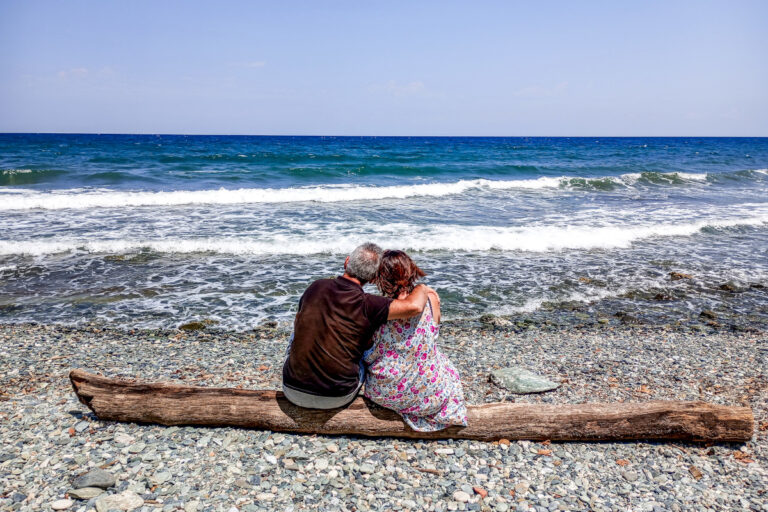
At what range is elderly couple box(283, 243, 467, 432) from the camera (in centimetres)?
367

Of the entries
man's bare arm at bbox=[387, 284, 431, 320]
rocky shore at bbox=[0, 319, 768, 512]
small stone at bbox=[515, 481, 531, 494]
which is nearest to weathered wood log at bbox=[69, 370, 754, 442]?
rocky shore at bbox=[0, 319, 768, 512]

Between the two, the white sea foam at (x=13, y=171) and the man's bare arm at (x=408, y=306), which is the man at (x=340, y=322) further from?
the white sea foam at (x=13, y=171)

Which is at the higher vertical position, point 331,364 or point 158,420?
point 331,364

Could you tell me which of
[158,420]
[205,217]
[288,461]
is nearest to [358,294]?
[288,461]

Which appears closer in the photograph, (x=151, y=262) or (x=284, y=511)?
(x=284, y=511)

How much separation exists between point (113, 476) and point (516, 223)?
13881mm

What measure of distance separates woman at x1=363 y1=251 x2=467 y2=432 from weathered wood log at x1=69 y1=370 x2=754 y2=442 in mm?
155

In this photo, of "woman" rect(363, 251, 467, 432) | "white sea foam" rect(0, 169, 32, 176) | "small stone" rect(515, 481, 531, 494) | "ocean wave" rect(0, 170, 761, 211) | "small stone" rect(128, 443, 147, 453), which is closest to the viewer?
"small stone" rect(515, 481, 531, 494)

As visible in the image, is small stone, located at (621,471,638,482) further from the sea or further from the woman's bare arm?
the sea

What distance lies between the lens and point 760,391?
17.1ft

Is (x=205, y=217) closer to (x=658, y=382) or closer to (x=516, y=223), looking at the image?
(x=516, y=223)

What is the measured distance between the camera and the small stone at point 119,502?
324 centimetres

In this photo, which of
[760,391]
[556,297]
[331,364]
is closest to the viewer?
[331,364]

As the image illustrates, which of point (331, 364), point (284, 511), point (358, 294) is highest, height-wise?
point (358, 294)
